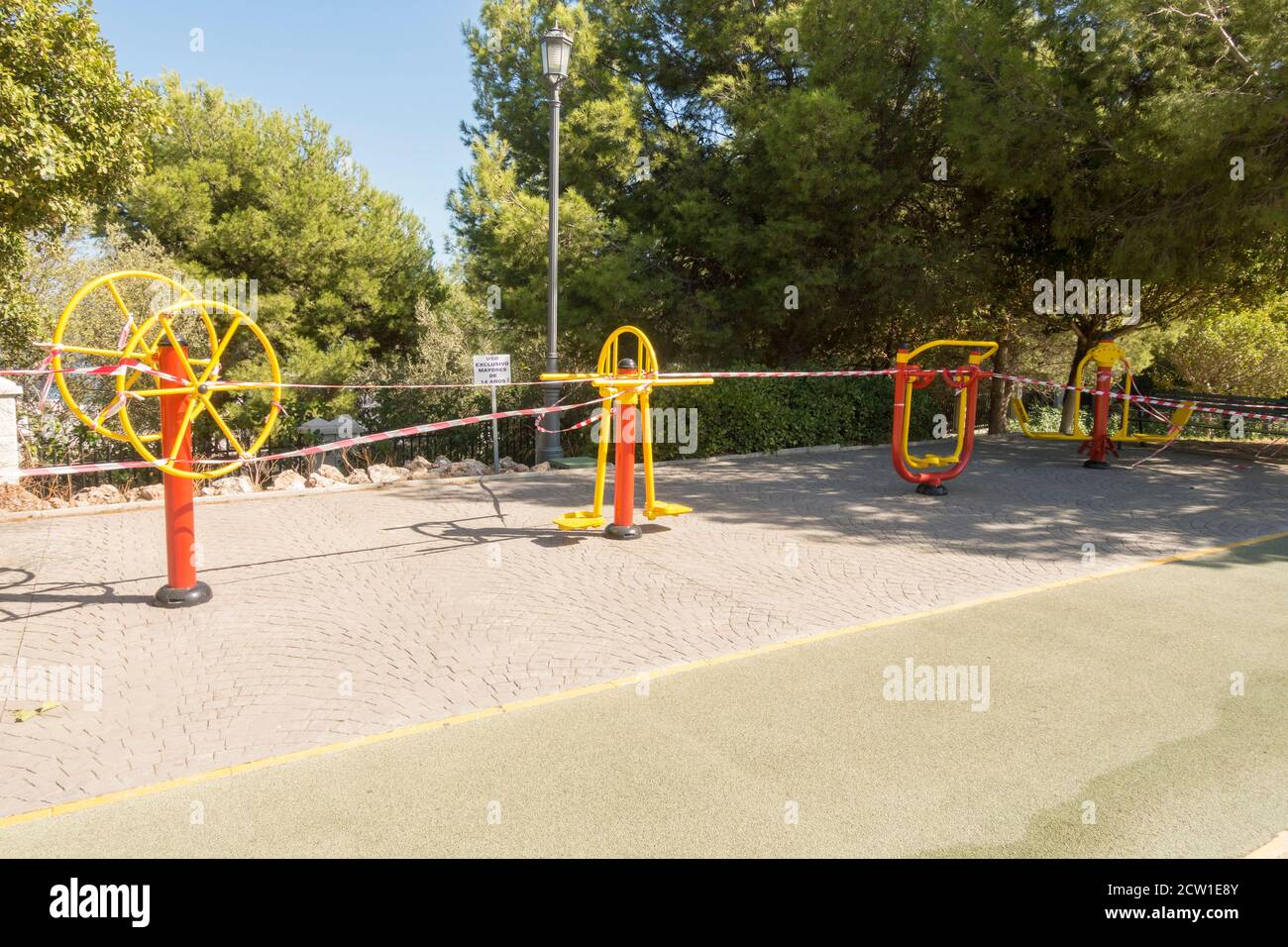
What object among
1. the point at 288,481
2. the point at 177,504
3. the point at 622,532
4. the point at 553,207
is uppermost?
the point at 553,207

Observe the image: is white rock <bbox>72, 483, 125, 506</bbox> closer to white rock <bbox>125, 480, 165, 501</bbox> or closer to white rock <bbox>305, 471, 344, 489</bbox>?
white rock <bbox>125, 480, 165, 501</bbox>

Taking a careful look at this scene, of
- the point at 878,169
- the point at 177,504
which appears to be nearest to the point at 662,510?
the point at 177,504

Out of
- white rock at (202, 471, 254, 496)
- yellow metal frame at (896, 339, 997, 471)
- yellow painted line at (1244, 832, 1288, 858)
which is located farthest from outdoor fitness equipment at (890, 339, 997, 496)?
white rock at (202, 471, 254, 496)

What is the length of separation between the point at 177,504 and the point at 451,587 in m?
1.99

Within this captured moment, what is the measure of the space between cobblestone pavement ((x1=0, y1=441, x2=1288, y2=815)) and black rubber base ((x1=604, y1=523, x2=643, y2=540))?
0.46 ft

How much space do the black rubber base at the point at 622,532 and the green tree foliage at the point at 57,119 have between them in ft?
22.8

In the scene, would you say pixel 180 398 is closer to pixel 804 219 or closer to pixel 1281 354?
pixel 804 219

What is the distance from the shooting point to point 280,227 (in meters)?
18.3

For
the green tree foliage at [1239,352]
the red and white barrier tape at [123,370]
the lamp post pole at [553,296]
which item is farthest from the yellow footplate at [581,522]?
the green tree foliage at [1239,352]

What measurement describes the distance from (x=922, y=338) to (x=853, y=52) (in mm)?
6257

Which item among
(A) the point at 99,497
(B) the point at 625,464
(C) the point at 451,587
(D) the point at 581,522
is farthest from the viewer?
(A) the point at 99,497

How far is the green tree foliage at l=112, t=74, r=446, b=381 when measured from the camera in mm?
17406

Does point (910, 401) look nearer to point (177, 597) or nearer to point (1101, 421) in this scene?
point (1101, 421)
